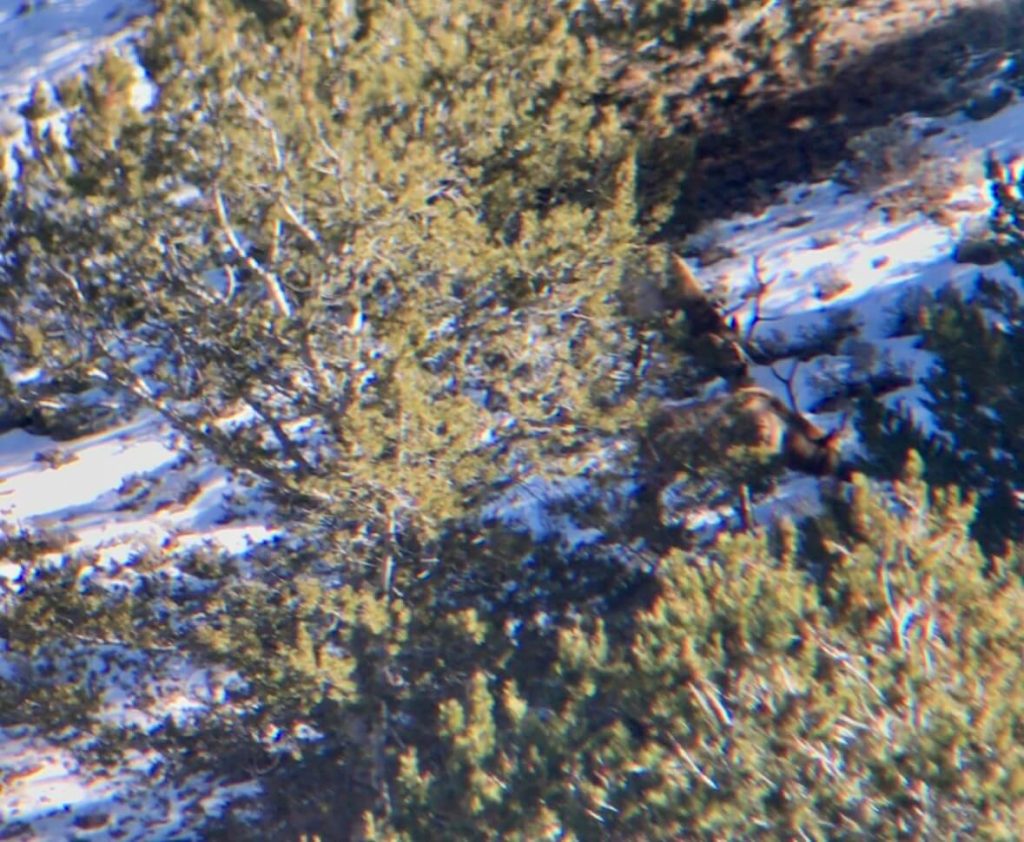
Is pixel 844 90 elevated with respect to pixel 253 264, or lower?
lower

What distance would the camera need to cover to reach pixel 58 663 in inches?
328

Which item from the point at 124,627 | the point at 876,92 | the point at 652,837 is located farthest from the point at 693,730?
the point at 876,92

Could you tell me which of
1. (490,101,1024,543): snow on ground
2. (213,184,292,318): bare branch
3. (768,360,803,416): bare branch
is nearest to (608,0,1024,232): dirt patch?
(490,101,1024,543): snow on ground

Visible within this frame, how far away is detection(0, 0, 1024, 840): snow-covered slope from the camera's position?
9.41m

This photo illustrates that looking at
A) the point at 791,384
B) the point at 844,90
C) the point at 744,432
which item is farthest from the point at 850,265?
the point at 744,432

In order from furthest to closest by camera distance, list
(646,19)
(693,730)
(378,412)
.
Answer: (646,19), (378,412), (693,730)

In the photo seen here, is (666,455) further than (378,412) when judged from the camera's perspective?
Yes

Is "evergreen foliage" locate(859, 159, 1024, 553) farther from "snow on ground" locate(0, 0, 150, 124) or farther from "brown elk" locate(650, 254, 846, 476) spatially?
"snow on ground" locate(0, 0, 150, 124)

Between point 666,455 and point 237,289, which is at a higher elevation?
point 237,289

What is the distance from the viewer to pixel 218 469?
43.0ft

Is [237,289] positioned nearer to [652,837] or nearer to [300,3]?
[300,3]

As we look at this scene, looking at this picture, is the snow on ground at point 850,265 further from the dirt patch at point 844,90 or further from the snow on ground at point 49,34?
the snow on ground at point 49,34

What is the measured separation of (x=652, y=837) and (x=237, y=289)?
4.24 m

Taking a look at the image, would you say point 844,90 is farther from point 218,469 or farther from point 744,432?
point 218,469
